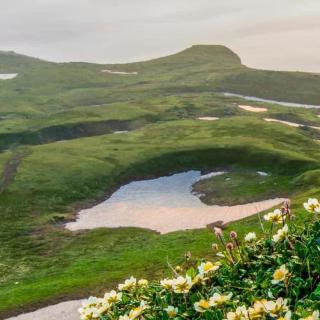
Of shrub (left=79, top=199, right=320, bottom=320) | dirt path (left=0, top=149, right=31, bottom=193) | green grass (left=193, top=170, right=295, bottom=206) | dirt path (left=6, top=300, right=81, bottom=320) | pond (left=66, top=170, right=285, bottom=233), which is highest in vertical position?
shrub (left=79, top=199, right=320, bottom=320)

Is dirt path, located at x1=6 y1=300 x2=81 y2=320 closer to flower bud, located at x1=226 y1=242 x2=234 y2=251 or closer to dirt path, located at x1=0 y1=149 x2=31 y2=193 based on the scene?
flower bud, located at x1=226 y1=242 x2=234 y2=251

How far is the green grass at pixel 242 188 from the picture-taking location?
98000 mm

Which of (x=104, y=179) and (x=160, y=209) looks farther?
(x=104, y=179)

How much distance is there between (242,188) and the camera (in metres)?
104

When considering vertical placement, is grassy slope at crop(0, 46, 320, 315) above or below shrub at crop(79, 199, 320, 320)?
below

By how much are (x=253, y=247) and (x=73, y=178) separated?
106096 mm

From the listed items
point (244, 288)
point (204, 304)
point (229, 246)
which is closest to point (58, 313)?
point (229, 246)

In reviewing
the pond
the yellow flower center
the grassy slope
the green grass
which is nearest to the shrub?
the yellow flower center

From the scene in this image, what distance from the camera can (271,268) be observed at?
830cm

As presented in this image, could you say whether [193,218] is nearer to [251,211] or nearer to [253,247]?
[251,211]

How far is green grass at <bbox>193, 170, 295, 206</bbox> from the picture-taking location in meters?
98.0

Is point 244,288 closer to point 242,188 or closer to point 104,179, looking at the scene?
point 242,188

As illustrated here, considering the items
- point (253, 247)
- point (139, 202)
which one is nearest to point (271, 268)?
point (253, 247)

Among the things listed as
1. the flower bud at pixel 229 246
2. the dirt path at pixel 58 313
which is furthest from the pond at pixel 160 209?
the flower bud at pixel 229 246
